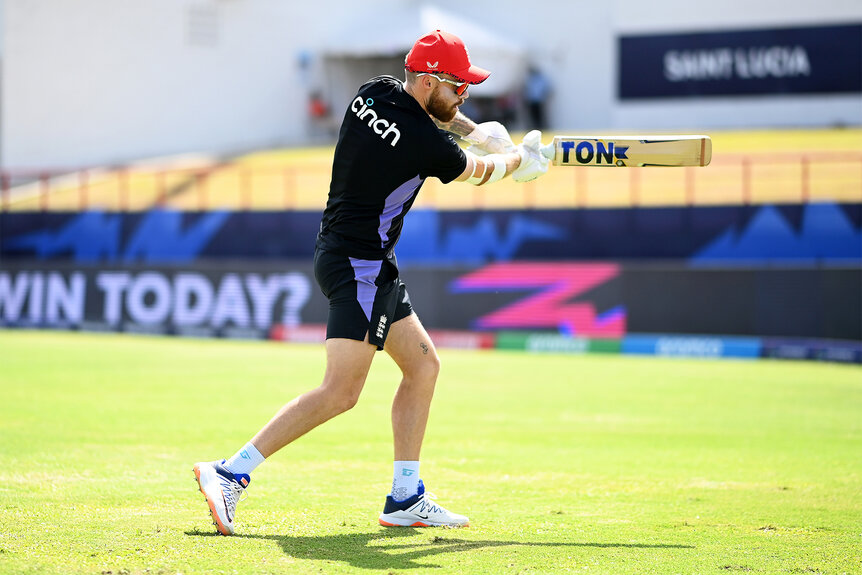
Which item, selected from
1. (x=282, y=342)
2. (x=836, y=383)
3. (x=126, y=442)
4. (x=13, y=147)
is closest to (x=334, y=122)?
(x=13, y=147)

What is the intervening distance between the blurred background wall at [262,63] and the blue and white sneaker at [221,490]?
2866 centimetres

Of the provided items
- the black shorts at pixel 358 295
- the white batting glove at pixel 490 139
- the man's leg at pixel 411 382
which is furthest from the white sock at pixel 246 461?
the white batting glove at pixel 490 139

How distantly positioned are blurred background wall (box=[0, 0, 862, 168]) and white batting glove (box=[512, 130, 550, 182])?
26.9 meters

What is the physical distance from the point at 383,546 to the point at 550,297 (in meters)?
14.7

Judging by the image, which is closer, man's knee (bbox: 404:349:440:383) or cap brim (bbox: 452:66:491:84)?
cap brim (bbox: 452:66:491:84)

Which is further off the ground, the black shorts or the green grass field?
the black shorts

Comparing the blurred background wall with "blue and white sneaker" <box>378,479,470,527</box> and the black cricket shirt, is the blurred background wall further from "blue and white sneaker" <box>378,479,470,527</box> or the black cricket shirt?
"blue and white sneaker" <box>378,479,470,527</box>

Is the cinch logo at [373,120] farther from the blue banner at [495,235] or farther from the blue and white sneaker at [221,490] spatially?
the blue banner at [495,235]

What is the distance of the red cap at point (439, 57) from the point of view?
5.76 metres

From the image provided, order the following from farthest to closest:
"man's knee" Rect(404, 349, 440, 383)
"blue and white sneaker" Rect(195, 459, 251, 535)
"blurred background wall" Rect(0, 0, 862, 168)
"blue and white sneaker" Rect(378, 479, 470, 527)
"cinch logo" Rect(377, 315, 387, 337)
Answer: "blurred background wall" Rect(0, 0, 862, 168) < "man's knee" Rect(404, 349, 440, 383) < "blue and white sneaker" Rect(378, 479, 470, 527) < "cinch logo" Rect(377, 315, 387, 337) < "blue and white sneaker" Rect(195, 459, 251, 535)

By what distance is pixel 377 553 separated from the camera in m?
5.30

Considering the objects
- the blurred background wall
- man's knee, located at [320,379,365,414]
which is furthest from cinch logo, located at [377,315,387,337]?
the blurred background wall

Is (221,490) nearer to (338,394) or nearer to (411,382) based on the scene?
(338,394)

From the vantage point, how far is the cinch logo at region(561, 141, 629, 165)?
21.9 feet
